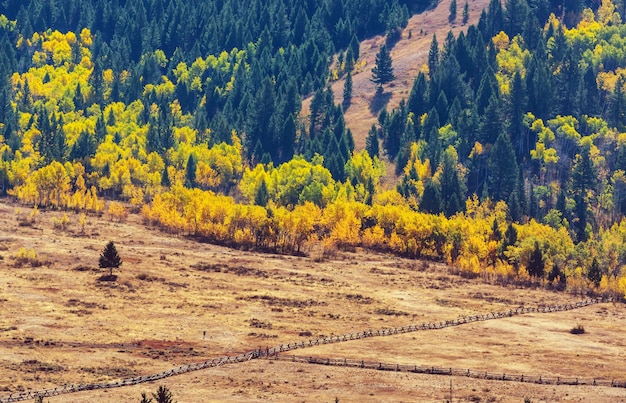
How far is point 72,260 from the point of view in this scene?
639 ft

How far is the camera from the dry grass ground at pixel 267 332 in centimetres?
12438

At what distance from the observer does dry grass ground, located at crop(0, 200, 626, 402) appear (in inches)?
4897

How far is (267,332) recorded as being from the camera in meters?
156

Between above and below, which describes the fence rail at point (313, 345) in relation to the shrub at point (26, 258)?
below

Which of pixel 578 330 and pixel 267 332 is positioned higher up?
pixel 578 330

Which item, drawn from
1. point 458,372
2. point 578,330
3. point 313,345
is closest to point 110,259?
point 313,345

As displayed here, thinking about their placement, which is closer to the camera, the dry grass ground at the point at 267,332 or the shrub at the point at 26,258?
the dry grass ground at the point at 267,332

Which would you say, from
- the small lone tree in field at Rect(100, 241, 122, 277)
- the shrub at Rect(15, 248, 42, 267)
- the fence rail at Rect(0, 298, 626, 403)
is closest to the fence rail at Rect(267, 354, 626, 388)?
the fence rail at Rect(0, 298, 626, 403)

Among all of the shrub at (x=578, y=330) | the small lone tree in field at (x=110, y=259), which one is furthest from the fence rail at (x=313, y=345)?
the small lone tree in field at (x=110, y=259)

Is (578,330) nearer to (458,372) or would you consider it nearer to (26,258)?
(458,372)

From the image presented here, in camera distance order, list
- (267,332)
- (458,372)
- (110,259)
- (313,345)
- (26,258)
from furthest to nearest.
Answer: (26,258)
(110,259)
(267,332)
(313,345)
(458,372)

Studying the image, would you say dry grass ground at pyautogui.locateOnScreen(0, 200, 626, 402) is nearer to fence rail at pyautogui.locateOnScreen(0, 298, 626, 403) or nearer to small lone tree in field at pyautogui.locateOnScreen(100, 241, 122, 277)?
fence rail at pyautogui.locateOnScreen(0, 298, 626, 403)

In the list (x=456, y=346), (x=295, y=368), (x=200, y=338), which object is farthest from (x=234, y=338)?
(x=456, y=346)

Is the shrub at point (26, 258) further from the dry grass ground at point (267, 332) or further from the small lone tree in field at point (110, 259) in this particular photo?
the small lone tree in field at point (110, 259)
